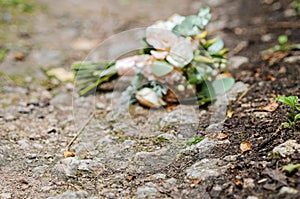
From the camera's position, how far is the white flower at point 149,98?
2.05m

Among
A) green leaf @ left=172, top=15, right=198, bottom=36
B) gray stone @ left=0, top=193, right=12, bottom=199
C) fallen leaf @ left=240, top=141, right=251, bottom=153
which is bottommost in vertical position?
gray stone @ left=0, top=193, right=12, bottom=199

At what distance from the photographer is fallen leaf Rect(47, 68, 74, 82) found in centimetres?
246

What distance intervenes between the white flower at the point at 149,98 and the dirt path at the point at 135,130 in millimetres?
42

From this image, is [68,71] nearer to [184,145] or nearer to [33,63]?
[33,63]

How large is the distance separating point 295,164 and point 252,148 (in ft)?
0.71

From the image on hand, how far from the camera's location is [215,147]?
166 centimetres

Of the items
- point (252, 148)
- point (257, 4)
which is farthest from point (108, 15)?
point (252, 148)

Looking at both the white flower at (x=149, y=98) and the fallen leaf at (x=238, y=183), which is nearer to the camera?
the fallen leaf at (x=238, y=183)

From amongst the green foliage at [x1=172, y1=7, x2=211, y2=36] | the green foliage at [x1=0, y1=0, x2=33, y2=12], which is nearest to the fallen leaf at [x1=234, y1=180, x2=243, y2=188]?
the green foliage at [x1=172, y1=7, x2=211, y2=36]

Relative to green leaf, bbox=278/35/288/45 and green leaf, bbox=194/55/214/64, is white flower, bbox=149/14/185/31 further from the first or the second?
green leaf, bbox=278/35/288/45

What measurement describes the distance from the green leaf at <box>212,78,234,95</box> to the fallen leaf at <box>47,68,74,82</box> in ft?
2.79

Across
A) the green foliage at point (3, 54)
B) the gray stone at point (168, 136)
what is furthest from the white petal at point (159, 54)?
the green foliage at point (3, 54)

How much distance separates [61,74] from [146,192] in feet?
4.00

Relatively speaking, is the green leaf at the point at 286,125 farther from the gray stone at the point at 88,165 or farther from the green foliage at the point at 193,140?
the gray stone at the point at 88,165
